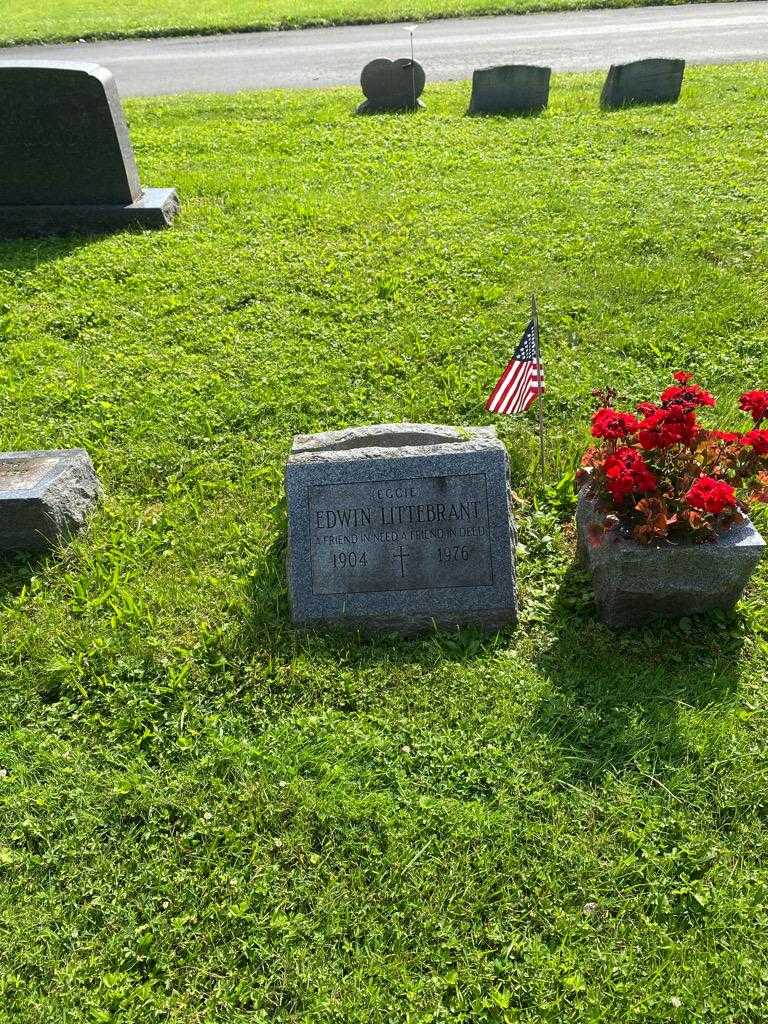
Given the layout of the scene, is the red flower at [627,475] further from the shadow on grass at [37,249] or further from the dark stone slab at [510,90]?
the dark stone slab at [510,90]

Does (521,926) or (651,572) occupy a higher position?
(651,572)

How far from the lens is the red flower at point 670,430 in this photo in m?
3.83

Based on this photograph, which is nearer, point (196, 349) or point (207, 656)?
point (207, 656)

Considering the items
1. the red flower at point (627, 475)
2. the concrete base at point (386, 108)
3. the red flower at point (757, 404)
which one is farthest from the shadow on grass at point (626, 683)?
the concrete base at point (386, 108)

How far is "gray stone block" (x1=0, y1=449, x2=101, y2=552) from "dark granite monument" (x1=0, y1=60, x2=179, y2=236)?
15.4 ft

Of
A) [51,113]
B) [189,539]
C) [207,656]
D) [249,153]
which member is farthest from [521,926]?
[249,153]

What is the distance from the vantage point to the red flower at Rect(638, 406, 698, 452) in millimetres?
3830

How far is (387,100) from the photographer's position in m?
11.8

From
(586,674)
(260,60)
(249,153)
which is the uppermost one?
(260,60)

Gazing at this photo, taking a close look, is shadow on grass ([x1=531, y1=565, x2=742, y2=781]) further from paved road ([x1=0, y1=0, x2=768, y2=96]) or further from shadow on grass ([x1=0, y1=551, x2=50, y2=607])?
paved road ([x1=0, y1=0, x2=768, y2=96])

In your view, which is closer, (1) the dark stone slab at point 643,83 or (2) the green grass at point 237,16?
(1) the dark stone slab at point 643,83

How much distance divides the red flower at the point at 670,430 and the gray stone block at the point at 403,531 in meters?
0.77

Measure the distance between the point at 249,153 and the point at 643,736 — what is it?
970cm

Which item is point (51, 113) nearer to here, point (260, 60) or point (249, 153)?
point (249, 153)
